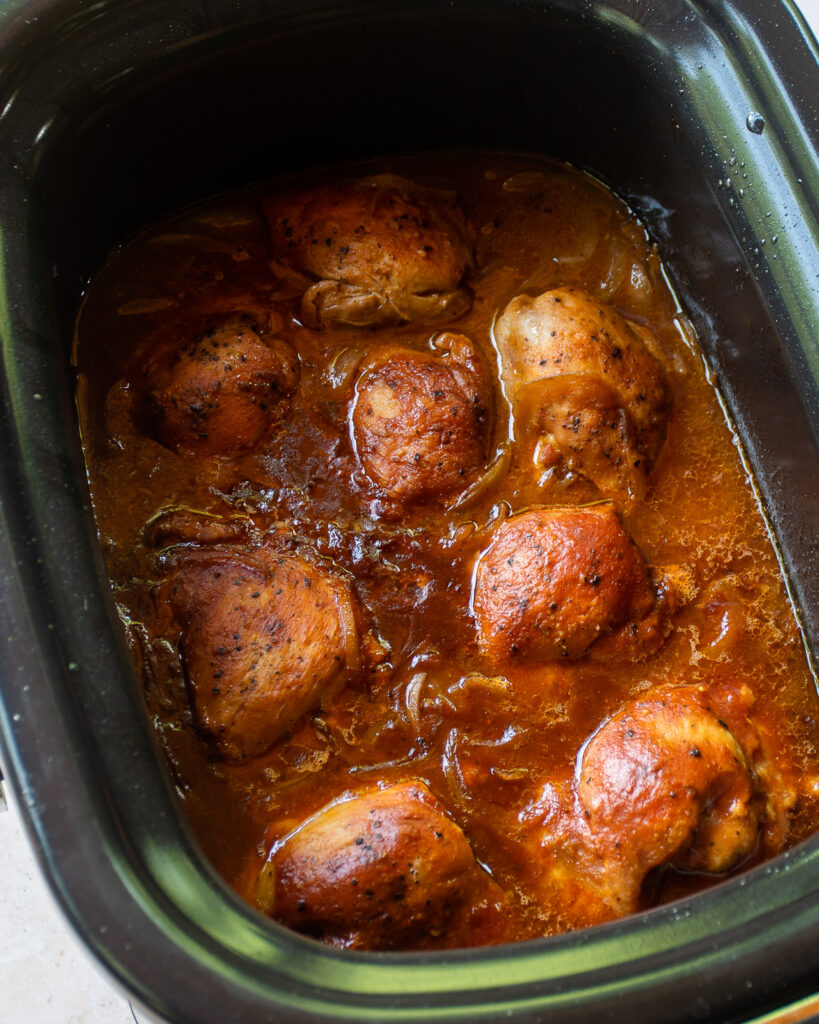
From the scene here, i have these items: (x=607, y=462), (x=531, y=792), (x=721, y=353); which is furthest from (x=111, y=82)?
(x=531, y=792)

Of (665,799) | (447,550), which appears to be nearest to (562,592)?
(447,550)

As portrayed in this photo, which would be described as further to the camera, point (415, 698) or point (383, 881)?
point (415, 698)

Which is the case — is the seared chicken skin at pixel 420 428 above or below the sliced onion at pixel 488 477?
above

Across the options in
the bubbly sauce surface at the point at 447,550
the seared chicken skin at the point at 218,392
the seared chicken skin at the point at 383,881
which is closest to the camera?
the seared chicken skin at the point at 383,881

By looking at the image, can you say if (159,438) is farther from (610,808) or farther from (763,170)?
(763,170)

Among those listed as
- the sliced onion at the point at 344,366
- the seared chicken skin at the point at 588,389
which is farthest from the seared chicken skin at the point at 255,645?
the seared chicken skin at the point at 588,389

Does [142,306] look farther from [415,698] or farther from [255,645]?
[415,698]

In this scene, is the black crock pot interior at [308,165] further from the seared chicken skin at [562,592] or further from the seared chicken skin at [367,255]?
the seared chicken skin at [562,592]
